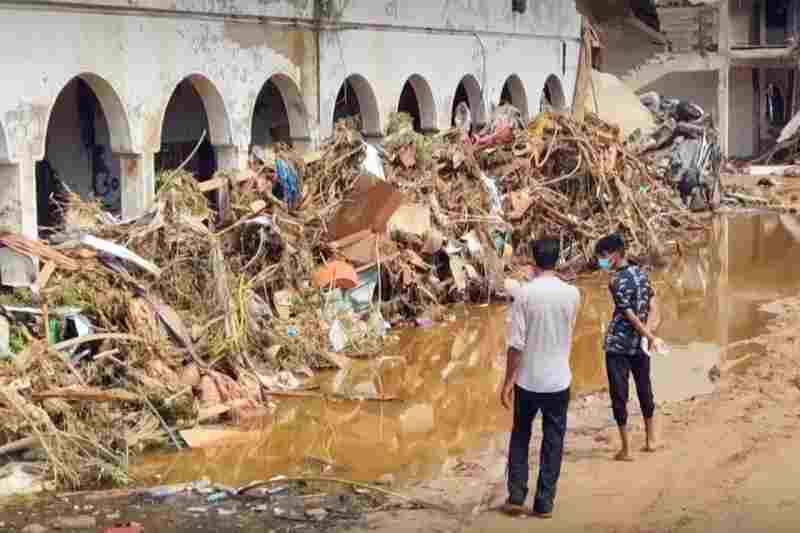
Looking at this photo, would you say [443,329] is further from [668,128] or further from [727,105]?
[727,105]

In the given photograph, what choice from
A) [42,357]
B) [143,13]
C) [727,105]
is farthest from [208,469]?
[727,105]

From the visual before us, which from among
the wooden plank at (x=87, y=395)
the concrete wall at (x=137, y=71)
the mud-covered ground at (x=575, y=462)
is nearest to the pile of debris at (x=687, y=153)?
the concrete wall at (x=137, y=71)

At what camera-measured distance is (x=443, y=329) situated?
1623 cm

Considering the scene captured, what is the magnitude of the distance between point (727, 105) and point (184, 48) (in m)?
27.9

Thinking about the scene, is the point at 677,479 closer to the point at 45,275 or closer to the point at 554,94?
the point at 45,275

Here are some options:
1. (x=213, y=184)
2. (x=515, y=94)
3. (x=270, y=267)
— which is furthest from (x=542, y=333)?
(x=515, y=94)

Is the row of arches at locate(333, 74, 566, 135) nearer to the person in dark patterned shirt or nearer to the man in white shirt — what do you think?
the person in dark patterned shirt

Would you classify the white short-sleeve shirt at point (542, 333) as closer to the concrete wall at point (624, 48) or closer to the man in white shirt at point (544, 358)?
the man in white shirt at point (544, 358)

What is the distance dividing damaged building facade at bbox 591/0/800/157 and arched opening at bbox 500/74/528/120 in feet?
34.0

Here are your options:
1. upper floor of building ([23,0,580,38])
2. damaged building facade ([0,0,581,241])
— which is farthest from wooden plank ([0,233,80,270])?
upper floor of building ([23,0,580,38])

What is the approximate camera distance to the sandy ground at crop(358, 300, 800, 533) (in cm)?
820

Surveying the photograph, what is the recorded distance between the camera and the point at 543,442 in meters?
Answer: 8.27

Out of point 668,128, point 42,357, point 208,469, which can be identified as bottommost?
point 208,469

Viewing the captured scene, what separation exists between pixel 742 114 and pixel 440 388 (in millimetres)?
32324
